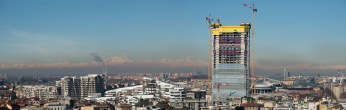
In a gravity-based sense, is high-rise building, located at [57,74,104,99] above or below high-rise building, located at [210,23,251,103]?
below

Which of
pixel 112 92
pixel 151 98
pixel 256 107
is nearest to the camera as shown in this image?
pixel 256 107

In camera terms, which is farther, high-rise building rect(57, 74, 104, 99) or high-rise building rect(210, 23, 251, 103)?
high-rise building rect(57, 74, 104, 99)

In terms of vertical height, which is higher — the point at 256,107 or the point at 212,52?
the point at 212,52

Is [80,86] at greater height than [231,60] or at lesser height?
lesser

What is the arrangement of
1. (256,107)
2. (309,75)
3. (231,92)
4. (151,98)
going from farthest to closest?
(309,75) < (231,92) < (151,98) < (256,107)

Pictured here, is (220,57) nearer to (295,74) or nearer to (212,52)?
(212,52)

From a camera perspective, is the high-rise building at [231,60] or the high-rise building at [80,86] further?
the high-rise building at [80,86]

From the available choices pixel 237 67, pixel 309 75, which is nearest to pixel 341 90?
pixel 237 67

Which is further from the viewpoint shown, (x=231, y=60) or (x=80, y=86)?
(x=80, y=86)
